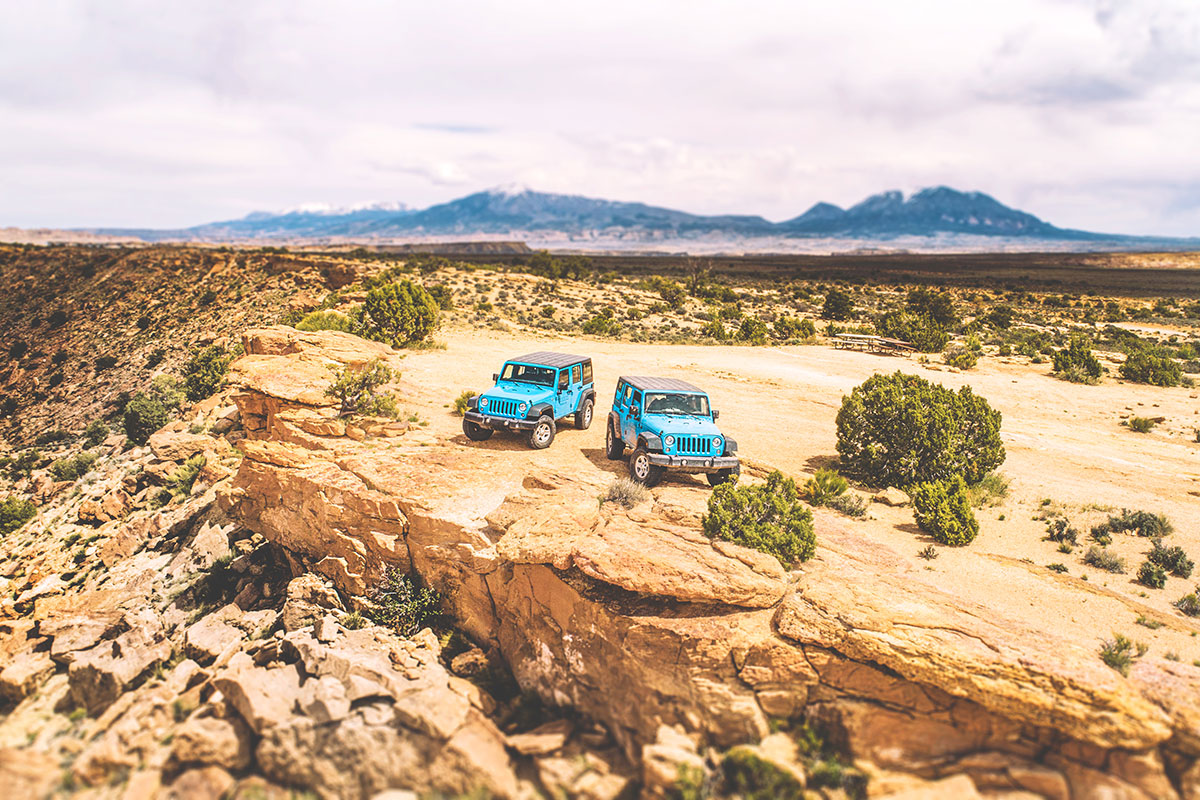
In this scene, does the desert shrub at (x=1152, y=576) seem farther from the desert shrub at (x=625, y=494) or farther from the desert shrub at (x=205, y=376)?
the desert shrub at (x=205, y=376)

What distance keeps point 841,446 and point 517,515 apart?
9834 mm

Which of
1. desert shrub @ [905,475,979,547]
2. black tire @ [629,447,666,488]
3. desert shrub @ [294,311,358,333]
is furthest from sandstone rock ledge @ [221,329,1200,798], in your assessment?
desert shrub @ [294,311,358,333]

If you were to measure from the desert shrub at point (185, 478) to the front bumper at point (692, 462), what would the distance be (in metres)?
15.4

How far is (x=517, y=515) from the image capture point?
1199 centimetres

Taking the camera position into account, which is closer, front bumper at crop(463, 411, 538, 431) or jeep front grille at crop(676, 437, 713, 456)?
jeep front grille at crop(676, 437, 713, 456)

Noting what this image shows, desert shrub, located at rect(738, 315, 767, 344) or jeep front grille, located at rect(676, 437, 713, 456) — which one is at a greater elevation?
desert shrub, located at rect(738, 315, 767, 344)

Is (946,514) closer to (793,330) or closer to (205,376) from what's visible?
(793,330)

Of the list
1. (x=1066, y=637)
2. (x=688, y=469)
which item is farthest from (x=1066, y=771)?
(x=688, y=469)

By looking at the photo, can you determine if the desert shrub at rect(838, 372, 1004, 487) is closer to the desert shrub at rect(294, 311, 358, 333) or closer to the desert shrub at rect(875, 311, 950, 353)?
the desert shrub at rect(875, 311, 950, 353)

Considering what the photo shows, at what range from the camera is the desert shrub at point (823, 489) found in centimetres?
1399

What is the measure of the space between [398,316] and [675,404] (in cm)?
1961

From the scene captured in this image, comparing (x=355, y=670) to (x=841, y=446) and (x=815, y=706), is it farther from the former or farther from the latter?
(x=841, y=446)

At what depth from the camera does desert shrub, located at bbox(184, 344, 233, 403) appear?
92.6ft

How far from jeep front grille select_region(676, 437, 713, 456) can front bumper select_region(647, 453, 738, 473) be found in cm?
12
